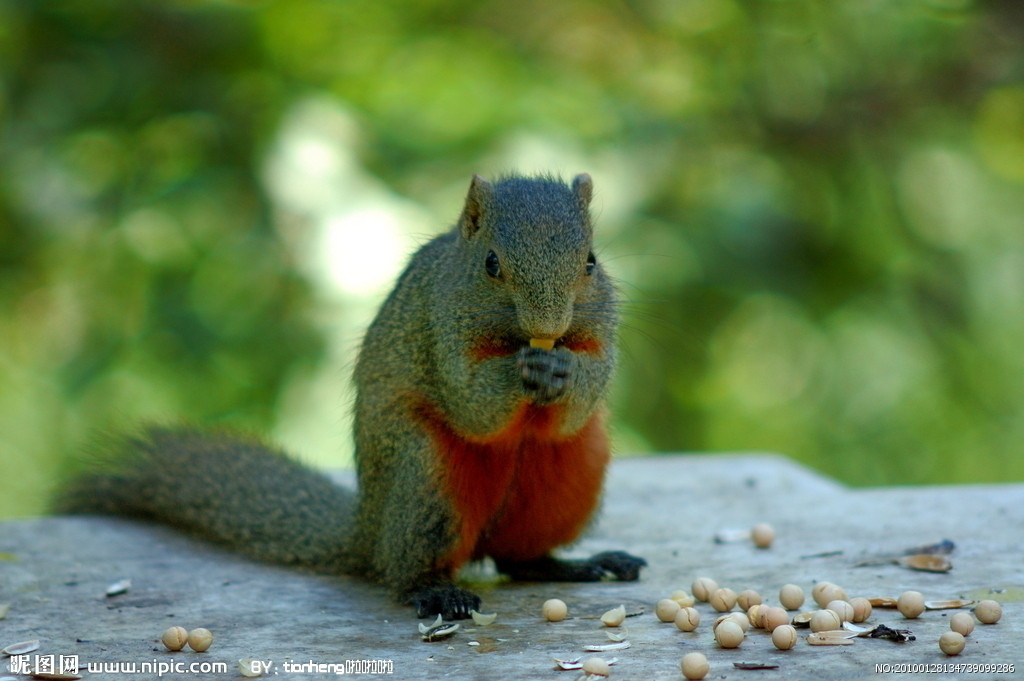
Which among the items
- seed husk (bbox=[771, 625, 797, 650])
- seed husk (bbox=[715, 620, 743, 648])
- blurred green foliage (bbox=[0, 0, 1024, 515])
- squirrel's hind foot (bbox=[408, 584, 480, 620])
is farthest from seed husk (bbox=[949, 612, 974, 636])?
blurred green foliage (bbox=[0, 0, 1024, 515])

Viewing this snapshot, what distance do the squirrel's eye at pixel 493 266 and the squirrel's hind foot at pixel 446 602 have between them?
92cm

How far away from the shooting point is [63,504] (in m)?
4.26

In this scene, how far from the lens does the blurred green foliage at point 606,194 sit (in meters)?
5.39

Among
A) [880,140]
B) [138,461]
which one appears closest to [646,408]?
[880,140]

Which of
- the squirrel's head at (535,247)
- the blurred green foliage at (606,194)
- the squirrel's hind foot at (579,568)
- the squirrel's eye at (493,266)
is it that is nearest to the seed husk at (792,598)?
the squirrel's hind foot at (579,568)

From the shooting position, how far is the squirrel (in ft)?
10.1

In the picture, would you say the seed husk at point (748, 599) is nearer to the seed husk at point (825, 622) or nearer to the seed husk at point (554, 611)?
the seed husk at point (825, 622)

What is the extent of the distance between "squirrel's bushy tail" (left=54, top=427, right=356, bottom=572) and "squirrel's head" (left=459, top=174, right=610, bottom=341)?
1.11 metres

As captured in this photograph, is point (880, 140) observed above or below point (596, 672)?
above

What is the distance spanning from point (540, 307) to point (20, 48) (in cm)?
375

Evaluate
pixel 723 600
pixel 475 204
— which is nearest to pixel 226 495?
pixel 475 204

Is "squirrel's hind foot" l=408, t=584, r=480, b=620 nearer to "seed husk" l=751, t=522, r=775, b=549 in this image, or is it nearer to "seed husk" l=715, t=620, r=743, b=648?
"seed husk" l=715, t=620, r=743, b=648

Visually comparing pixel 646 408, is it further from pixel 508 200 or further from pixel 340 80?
pixel 508 200

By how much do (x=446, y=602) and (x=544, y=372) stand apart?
72 centimetres
